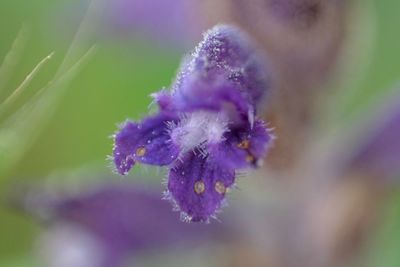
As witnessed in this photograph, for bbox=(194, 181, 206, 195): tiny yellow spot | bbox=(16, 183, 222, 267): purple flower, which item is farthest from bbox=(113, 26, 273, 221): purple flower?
bbox=(16, 183, 222, 267): purple flower

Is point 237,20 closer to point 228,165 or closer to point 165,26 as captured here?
point 228,165

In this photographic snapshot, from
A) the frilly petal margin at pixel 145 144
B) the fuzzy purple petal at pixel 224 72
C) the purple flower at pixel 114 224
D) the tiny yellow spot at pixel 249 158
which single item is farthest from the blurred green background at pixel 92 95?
the tiny yellow spot at pixel 249 158

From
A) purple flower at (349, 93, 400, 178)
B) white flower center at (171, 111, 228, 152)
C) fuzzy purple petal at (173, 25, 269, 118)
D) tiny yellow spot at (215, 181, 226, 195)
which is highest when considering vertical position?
purple flower at (349, 93, 400, 178)

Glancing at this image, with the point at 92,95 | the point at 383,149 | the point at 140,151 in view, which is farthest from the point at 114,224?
the point at 92,95

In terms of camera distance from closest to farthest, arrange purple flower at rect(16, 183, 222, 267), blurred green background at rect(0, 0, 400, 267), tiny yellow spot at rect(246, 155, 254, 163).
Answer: tiny yellow spot at rect(246, 155, 254, 163) < purple flower at rect(16, 183, 222, 267) < blurred green background at rect(0, 0, 400, 267)

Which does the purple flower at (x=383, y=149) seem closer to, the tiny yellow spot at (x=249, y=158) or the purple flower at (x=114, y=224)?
the purple flower at (x=114, y=224)

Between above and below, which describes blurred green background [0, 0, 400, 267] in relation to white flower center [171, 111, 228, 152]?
above

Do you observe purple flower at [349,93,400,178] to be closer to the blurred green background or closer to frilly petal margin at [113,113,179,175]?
the blurred green background

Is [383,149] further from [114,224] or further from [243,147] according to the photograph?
[243,147]
